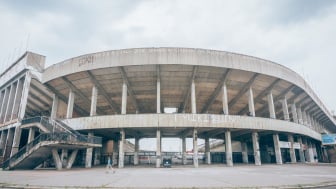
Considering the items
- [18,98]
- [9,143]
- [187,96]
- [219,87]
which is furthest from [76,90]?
[219,87]

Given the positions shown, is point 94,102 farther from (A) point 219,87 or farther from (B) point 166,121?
(A) point 219,87

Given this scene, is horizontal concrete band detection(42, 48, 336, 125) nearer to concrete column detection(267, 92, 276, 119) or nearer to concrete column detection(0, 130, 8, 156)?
concrete column detection(267, 92, 276, 119)

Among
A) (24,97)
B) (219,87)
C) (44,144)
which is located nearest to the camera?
(44,144)

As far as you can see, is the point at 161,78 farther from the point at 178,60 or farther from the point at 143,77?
the point at 178,60

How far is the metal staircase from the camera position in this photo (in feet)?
61.0

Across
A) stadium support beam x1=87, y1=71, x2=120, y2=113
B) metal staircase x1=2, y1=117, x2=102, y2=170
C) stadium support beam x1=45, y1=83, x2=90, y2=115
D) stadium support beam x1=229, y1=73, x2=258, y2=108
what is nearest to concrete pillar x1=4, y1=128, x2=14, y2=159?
stadium support beam x1=45, y1=83, x2=90, y2=115

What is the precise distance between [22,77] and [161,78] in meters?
22.3

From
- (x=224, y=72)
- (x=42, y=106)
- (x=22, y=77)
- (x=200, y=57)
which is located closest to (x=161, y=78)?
(x=200, y=57)

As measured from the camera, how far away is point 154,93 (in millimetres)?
32750

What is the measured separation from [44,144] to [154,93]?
17.5m

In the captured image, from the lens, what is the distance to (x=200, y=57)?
83.5ft

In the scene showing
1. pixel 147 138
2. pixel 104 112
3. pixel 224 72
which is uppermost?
pixel 224 72

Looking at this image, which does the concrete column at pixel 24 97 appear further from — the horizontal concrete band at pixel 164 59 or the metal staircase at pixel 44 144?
the metal staircase at pixel 44 144

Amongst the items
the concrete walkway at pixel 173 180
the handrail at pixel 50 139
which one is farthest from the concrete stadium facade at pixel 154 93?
the concrete walkway at pixel 173 180
